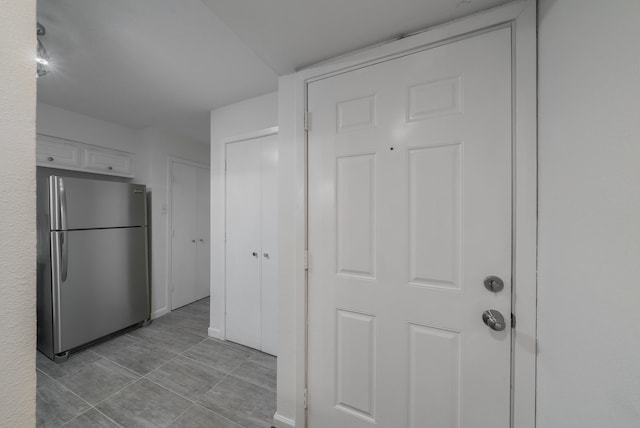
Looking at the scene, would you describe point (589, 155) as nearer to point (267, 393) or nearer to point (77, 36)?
point (267, 393)

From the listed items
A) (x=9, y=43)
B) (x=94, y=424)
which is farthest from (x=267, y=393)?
(x=9, y=43)

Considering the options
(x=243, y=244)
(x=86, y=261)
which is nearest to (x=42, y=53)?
(x=86, y=261)

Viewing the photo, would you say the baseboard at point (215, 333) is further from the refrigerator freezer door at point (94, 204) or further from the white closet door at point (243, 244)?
the refrigerator freezer door at point (94, 204)

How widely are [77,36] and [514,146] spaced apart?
2543mm

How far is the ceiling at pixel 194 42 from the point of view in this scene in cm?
95

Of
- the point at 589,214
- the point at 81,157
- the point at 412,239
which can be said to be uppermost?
the point at 81,157

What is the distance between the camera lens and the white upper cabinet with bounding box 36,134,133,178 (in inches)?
89.0

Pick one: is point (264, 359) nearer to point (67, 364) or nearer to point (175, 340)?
point (175, 340)

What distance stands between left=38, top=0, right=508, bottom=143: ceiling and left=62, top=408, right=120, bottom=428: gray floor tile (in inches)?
96.8

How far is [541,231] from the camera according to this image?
2.72ft

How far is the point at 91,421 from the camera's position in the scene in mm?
1424

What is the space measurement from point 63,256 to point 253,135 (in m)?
2.04

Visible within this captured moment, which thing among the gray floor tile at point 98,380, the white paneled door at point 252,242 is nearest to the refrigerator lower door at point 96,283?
the gray floor tile at point 98,380

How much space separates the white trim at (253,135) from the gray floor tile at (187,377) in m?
2.15
